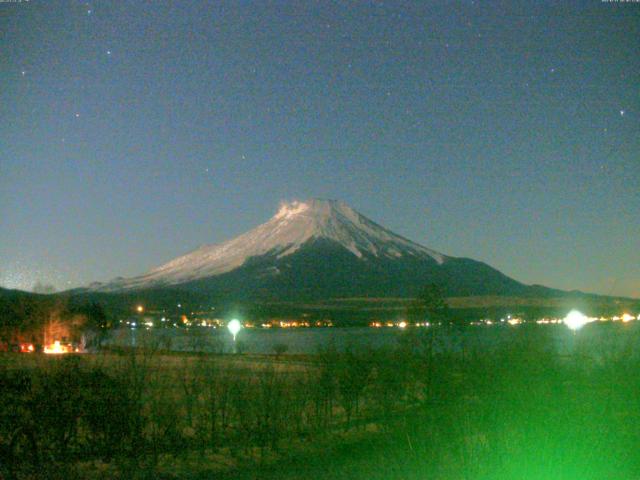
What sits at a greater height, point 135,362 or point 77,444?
point 135,362

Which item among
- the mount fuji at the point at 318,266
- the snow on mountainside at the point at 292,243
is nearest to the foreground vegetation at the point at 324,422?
the mount fuji at the point at 318,266

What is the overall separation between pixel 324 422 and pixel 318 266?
3897 inches

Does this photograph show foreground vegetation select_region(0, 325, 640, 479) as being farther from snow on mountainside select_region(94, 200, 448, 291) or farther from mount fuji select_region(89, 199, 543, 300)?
snow on mountainside select_region(94, 200, 448, 291)

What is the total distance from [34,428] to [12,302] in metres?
24.4

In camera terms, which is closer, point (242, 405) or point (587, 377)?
point (587, 377)

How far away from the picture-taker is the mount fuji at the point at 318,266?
96562 millimetres

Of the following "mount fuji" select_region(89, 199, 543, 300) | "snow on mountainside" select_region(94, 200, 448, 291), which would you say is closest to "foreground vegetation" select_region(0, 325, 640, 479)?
"mount fuji" select_region(89, 199, 543, 300)

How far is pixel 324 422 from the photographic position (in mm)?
12023

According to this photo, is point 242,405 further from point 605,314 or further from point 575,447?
point 605,314

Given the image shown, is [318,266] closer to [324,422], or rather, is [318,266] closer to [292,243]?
[292,243]

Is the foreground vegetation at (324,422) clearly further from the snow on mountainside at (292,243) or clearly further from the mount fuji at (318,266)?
the snow on mountainside at (292,243)

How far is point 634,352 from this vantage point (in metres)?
9.98

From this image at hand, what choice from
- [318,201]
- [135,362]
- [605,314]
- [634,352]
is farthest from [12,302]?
[318,201]

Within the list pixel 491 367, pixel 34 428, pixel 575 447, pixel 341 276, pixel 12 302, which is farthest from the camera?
pixel 341 276
